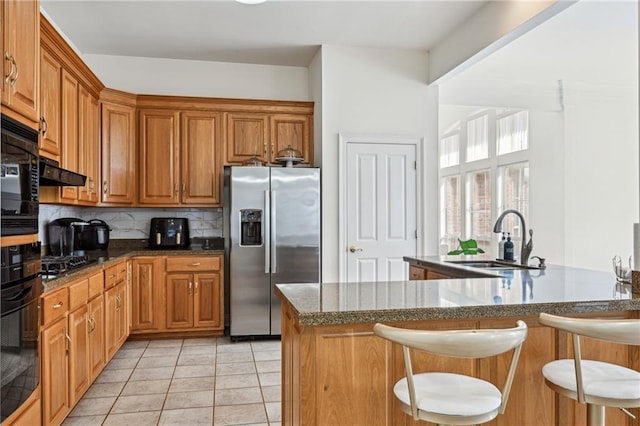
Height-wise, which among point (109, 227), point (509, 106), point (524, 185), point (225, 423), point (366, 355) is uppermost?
point (509, 106)

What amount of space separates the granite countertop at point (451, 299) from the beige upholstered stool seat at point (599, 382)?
21 centimetres

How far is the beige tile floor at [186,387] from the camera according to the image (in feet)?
9.01

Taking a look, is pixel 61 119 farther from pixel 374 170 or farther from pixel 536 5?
pixel 536 5

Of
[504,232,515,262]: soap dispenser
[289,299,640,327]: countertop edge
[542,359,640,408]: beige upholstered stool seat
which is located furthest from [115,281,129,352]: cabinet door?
[542,359,640,408]: beige upholstered stool seat

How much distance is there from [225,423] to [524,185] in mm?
5046

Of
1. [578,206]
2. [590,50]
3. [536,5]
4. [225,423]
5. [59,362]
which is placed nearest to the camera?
[59,362]

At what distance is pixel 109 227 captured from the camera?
4715 millimetres

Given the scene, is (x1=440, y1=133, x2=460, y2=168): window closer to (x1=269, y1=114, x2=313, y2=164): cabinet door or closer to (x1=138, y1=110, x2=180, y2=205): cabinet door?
(x1=269, y1=114, x2=313, y2=164): cabinet door

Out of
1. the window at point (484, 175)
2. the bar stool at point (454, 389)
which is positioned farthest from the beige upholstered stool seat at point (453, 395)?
the window at point (484, 175)

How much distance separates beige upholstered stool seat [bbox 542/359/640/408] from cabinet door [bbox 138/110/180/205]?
3808mm

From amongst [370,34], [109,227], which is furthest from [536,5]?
[109,227]

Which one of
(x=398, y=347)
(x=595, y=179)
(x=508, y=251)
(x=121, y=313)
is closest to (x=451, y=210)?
(x=595, y=179)

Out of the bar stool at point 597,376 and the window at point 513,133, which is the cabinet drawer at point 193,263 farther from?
the window at point 513,133

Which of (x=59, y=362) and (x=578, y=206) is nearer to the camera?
(x=59, y=362)
